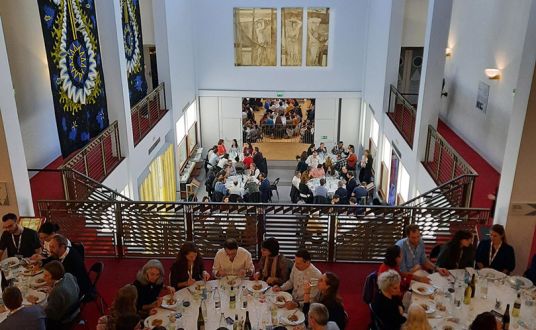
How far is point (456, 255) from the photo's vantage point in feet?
20.7

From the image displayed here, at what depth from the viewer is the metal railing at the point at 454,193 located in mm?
8477

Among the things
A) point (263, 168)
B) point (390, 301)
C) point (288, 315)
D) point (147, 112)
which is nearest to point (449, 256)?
point (390, 301)

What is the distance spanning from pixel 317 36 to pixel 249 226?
1160 cm

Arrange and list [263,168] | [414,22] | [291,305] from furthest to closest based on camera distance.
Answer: [263,168] → [414,22] → [291,305]

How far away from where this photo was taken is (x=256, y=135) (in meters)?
20.6

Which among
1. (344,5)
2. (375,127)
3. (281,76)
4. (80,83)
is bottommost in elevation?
(375,127)

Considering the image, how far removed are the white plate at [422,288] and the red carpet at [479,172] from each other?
3367mm

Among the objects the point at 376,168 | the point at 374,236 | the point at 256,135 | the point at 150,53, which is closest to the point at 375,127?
the point at 376,168

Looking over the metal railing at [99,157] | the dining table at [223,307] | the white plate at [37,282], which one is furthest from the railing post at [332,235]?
the metal railing at [99,157]

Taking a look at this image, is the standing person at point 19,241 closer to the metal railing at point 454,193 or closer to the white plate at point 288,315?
the white plate at point 288,315

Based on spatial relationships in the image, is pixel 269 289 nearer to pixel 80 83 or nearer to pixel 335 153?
pixel 80 83

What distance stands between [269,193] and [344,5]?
7.42 m

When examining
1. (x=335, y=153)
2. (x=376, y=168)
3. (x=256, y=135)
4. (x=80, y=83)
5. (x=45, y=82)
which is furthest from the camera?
(x=256, y=135)

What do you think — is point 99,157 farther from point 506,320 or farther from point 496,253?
point 506,320
